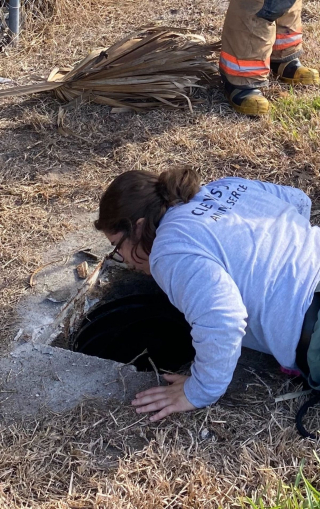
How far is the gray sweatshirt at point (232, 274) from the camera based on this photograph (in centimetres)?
218

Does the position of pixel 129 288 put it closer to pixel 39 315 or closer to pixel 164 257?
pixel 39 315

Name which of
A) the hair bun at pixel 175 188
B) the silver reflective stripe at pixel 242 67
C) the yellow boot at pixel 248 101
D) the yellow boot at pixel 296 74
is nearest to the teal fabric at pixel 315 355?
the hair bun at pixel 175 188

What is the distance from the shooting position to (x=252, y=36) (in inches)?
165

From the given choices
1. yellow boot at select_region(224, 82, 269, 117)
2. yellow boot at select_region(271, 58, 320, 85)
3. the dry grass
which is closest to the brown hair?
the dry grass

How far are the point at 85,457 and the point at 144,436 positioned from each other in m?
0.22

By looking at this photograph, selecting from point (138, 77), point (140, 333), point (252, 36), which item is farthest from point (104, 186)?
point (252, 36)

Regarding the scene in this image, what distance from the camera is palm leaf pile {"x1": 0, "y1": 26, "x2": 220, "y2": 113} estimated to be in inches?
172

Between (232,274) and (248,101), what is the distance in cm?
225

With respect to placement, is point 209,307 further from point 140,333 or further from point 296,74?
point 296,74

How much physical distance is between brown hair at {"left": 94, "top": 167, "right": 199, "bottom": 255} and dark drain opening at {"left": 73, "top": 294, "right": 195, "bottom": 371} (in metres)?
0.96

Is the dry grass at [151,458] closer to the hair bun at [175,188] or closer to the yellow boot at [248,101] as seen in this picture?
the hair bun at [175,188]

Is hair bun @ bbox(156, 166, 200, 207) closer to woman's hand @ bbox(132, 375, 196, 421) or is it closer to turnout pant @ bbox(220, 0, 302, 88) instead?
woman's hand @ bbox(132, 375, 196, 421)

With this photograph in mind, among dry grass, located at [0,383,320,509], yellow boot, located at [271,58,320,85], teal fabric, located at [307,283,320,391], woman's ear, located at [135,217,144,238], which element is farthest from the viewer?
yellow boot, located at [271,58,320,85]

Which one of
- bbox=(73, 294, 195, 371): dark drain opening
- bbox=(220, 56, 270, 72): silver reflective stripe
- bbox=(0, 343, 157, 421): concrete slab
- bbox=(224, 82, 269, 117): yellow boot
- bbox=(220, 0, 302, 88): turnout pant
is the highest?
bbox=(220, 0, 302, 88): turnout pant
